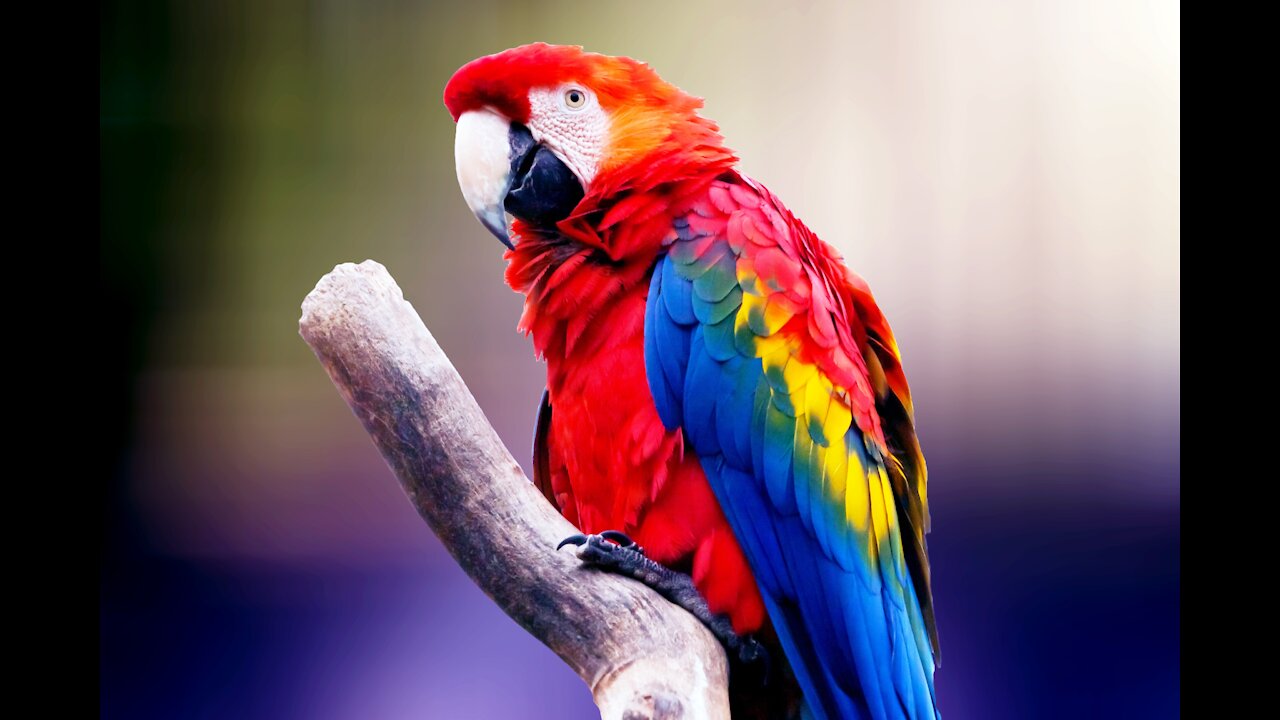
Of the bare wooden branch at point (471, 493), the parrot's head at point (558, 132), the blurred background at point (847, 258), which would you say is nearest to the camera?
Answer: the bare wooden branch at point (471, 493)

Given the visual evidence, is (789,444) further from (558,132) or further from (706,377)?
(558,132)

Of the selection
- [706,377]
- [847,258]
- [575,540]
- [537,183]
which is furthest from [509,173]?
[847,258]

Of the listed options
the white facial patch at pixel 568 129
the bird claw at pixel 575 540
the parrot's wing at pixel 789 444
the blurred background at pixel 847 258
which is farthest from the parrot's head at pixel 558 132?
the bird claw at pixel 575 540

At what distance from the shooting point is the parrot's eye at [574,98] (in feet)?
4.52

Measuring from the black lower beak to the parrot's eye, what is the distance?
0.07 m

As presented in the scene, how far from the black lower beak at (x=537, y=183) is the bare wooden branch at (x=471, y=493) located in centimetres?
22

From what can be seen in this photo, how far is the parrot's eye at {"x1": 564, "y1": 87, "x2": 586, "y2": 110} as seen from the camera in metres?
1.38

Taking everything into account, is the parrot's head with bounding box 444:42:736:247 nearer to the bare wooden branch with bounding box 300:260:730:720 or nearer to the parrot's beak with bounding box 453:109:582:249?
the parrot's beak with bounding box 453:109:582:249

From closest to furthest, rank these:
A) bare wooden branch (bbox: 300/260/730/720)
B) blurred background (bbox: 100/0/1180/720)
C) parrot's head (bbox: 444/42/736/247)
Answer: bare wooden branch (bbox: 300/260/730/720)
parrot's head (bbox: 444/42/736/247)
blurred background (bbox: 100/0/1180/720)

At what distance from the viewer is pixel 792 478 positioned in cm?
126

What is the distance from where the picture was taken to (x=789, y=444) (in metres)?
1.26

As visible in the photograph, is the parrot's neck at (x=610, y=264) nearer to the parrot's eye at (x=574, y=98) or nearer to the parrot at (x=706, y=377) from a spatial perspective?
the parrot at (x=706, y=377)

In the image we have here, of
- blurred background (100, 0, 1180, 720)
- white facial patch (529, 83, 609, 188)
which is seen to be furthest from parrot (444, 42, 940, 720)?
blurred background (100, 0, 1180, 720)

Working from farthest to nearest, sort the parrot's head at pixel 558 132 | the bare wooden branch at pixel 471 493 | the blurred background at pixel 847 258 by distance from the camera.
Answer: the blurred background at pixel 847 258
the parrot's head at pixel 558 132
the bare wooden branch at pixel 471 493
